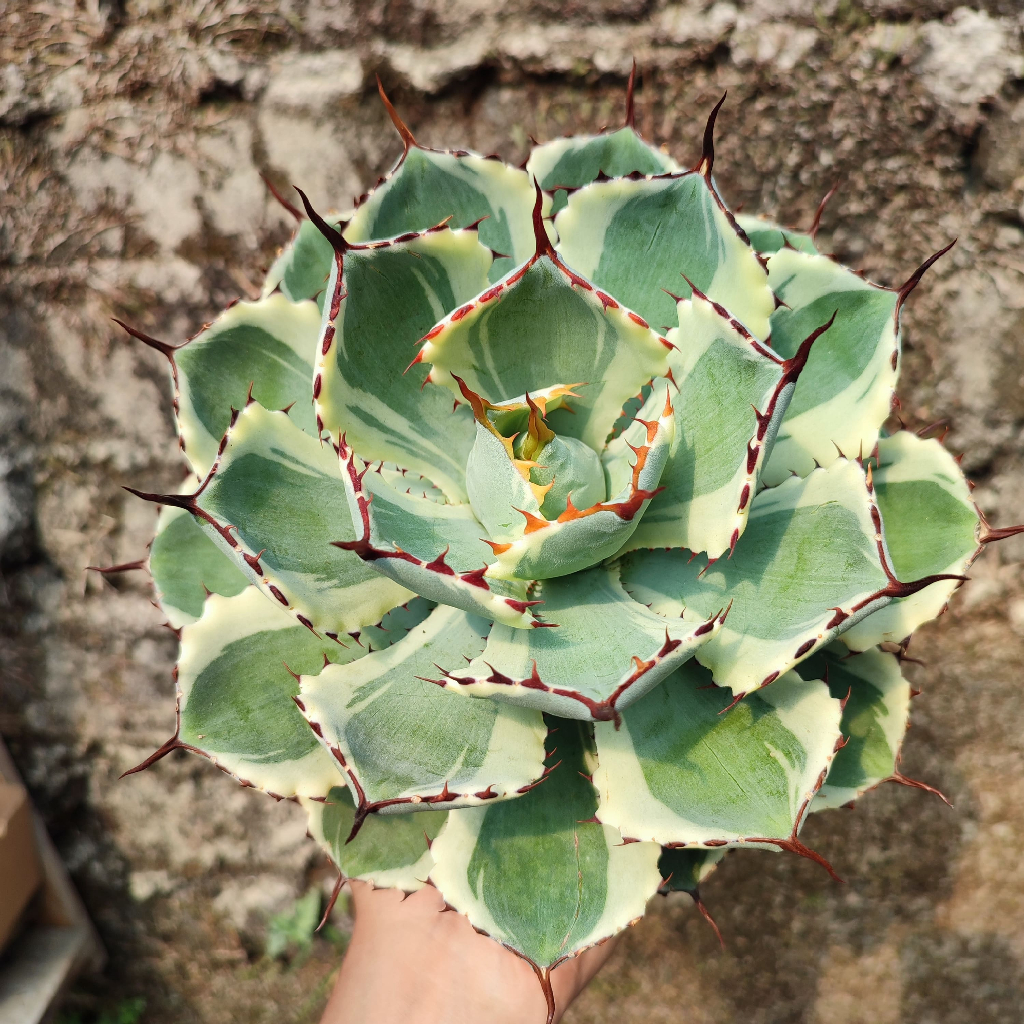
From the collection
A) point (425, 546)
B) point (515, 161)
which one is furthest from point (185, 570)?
point (515, 161)

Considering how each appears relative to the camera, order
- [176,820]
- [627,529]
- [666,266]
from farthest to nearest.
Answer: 1. [176,820]
2. [666,266]
3. [627,529]

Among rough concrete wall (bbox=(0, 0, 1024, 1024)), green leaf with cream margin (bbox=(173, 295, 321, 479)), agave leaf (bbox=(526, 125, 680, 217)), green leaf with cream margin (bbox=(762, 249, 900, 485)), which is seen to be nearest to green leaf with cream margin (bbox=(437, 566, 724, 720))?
green leaf with cream margin (bbox=(762, 249, 900, 485))

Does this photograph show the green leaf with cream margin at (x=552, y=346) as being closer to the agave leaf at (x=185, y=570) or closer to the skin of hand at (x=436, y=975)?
the agave leaf at (x=185, y=570)

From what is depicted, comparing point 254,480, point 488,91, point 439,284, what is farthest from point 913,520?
point 488,91

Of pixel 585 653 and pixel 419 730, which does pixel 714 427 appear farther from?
pixel 419 730

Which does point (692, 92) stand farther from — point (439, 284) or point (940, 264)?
point (439, 284)

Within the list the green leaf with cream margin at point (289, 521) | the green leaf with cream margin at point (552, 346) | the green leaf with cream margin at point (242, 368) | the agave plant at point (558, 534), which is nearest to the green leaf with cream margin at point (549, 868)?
the agave plant at point (558, 534)
